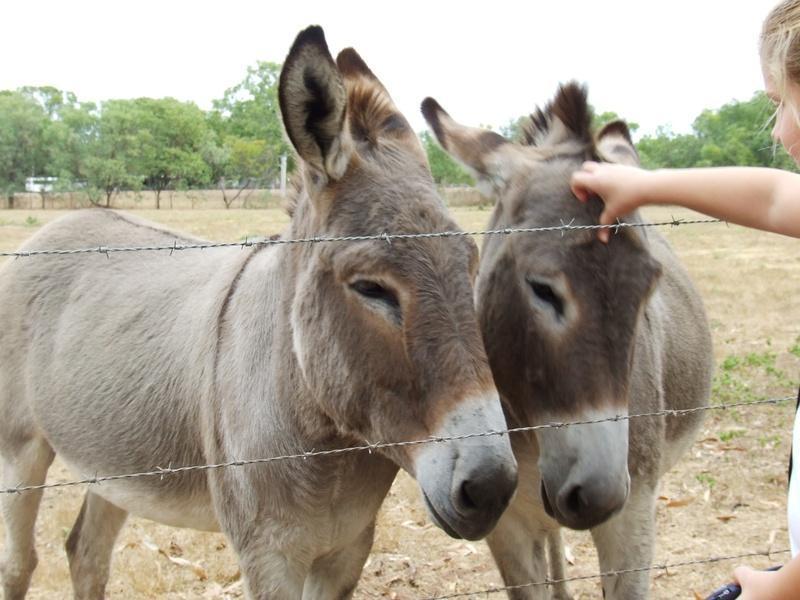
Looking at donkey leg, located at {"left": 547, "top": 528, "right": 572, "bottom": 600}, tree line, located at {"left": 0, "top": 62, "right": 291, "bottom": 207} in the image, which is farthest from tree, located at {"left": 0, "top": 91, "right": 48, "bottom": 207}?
donkey leg, located at {"left": 547, "top": 528, "right": 572, "bottom": 600}

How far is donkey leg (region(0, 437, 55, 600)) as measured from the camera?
414 cm

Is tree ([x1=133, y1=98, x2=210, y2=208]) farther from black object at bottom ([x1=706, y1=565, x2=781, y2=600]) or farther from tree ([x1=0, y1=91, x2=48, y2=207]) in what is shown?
black object at bottom ([x1=706, y1=565, x2=781, y2=600])

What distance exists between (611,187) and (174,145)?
65477mm

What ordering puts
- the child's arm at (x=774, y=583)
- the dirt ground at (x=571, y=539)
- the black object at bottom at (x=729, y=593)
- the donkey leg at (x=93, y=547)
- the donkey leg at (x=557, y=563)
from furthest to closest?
the dirt ground at (x=571, y=539)
the donkey leg at (x=557, y=563)
the donkey leg at (x=93, y=547)
the black object at bottom at (x=729, y=593)
the child's arm at (x=774, y=583)

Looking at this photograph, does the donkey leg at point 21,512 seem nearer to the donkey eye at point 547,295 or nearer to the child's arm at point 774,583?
the donkey eye at point 547,295

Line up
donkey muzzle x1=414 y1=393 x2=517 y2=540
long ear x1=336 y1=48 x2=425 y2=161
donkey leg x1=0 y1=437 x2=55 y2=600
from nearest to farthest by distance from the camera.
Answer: donkey muzzle x1=414 y1=393 x2=517 y2=540 → long ear x1=336 y1=48 x2=425 y2=161 → donkey leg x1=0 y1=437 x2=55 y2=600

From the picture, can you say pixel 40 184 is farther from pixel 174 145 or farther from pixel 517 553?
pixel 517 553

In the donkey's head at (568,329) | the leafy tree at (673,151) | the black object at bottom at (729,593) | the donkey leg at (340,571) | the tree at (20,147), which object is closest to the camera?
the black object at bottom at (729,593)

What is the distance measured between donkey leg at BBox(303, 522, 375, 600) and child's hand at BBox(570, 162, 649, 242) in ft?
5.61

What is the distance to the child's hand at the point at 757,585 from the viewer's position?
161 centimetres

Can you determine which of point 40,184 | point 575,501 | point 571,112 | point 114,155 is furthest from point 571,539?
point 40,184

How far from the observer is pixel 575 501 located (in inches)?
100

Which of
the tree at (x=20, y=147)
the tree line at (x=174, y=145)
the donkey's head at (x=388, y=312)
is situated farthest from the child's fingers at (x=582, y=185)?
the tree at (x=20, y=147)

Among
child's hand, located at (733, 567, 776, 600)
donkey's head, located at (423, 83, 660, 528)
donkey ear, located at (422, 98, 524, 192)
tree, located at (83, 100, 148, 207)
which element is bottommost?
child's hand, located at (733, 567, 776, 600)
